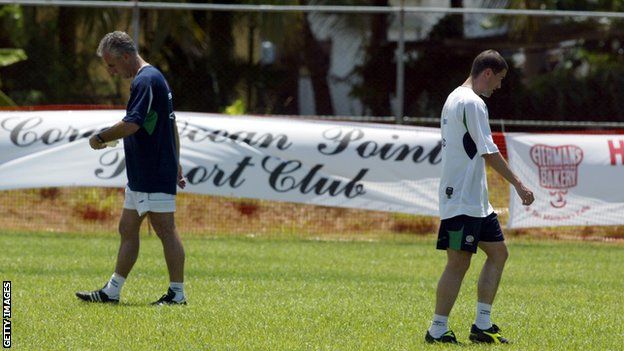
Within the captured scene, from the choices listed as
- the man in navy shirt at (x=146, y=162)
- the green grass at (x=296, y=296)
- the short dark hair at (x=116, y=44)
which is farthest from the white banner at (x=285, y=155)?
the short dark hair at (x=116, y=44)

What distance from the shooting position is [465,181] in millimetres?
6945

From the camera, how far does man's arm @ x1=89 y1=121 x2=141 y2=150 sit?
793cm

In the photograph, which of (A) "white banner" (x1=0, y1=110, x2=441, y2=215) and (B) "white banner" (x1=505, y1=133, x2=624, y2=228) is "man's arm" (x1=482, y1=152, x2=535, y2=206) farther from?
(B) "white banner" (x1=505, y1=133, x2=624, y2=228)

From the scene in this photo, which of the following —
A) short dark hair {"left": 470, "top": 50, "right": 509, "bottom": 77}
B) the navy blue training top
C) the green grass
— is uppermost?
short dark hair {"left": 470, "top": 50, "right": 509, "bottom": 77}

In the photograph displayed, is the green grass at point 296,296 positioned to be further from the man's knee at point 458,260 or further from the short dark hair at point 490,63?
the short dark hair at point 490,63

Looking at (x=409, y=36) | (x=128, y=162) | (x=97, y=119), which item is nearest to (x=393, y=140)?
(x=97, y=119)

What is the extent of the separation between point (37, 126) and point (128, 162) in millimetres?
5803

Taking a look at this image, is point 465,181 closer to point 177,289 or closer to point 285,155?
point 177,289

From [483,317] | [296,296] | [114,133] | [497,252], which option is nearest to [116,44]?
[114,133]

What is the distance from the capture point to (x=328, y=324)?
7.63 m

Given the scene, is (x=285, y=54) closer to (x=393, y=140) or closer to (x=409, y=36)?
(x=409, y=36)

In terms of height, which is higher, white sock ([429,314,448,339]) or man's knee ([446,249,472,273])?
man's knee ([446,249,472,273])

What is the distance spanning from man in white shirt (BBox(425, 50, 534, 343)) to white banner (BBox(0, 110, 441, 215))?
689 centimetres

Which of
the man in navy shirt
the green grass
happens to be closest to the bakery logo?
the green grass
